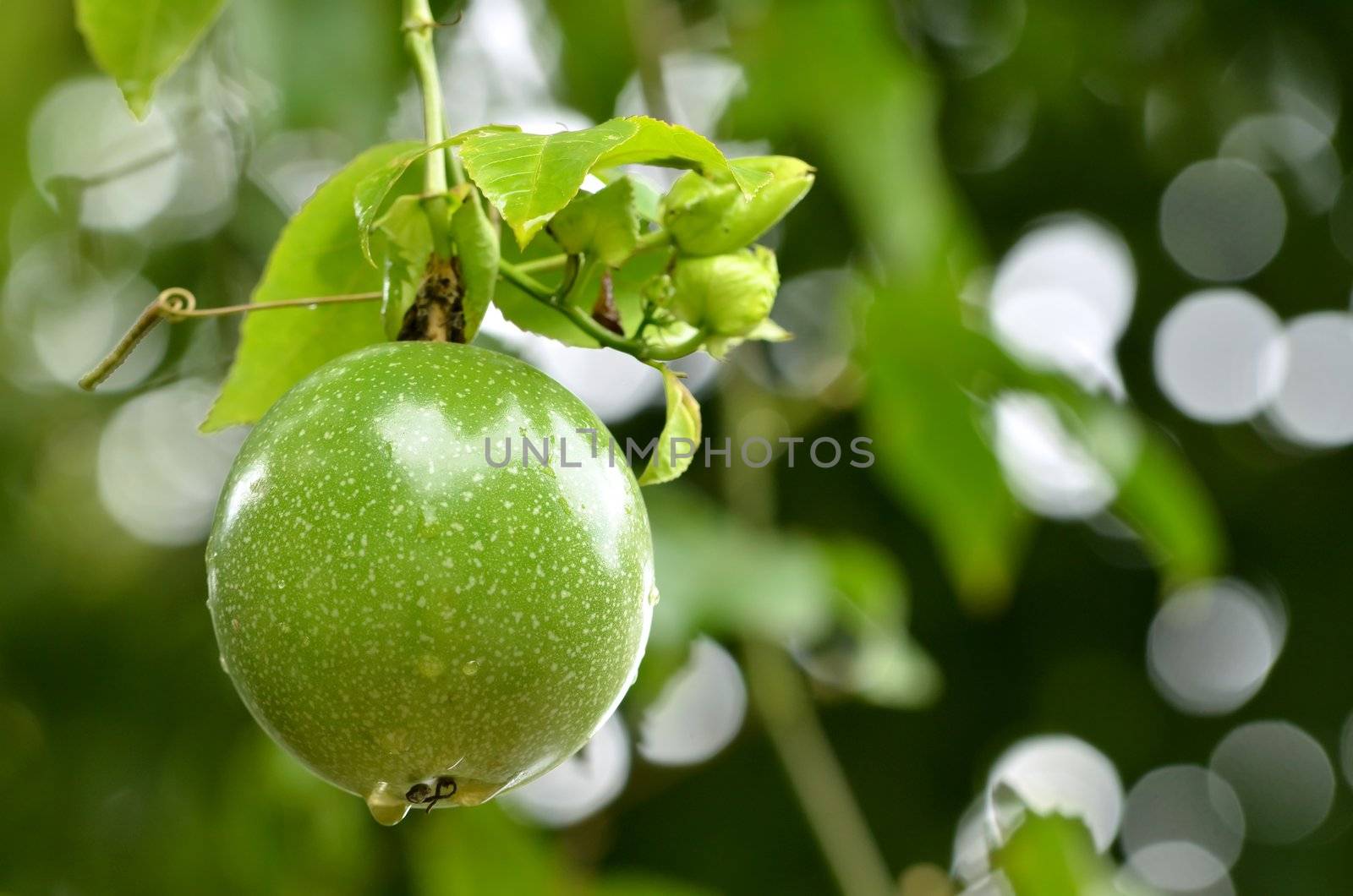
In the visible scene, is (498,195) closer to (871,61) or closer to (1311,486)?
(871,61)

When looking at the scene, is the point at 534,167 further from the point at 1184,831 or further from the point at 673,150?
the point at 1184,831

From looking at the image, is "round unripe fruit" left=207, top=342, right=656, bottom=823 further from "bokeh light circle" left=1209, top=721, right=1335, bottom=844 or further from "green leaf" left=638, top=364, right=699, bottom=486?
"bokeh light circle" left=1209, top=721, right=1335, bottom=844

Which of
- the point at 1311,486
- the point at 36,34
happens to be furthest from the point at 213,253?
the point at 1311,486

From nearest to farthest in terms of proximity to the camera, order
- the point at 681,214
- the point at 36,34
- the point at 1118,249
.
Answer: the point at 681,214 → the point at 36,34 → the point at 1118,249

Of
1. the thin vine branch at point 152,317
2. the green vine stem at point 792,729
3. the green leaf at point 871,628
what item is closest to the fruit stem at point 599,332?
the thin vine branch at point 152,317

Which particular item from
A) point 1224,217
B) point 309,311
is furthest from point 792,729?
point 1224,217

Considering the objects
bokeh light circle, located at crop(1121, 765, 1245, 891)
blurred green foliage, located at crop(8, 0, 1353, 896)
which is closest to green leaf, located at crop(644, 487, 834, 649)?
blurred green foliage, located at crop(8, 0, 1353, 896)

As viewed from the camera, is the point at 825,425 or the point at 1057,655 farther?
the point at 1057,655
